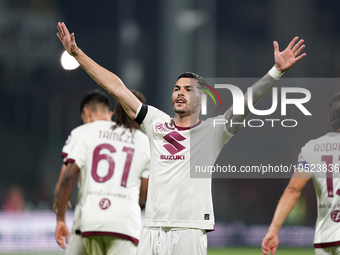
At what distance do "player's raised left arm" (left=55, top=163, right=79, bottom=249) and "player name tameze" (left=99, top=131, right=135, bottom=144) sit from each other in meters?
0.45

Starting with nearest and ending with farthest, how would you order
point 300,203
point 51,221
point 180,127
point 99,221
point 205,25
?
1. point 180,127
2. point 99,221
3. point 51,221
4. point 300,203
5. point 205,25

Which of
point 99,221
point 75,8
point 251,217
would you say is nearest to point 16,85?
point 75,8

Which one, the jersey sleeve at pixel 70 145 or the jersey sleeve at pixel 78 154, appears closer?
the jersey sleeve at pixel 78 154

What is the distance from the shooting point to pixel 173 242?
3680mm

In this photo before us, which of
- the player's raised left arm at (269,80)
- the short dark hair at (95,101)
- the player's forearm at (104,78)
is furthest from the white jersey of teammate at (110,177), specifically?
the player's raised left arm at (269,80)

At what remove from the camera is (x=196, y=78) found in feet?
13.4

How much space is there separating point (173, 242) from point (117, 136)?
1848 mm

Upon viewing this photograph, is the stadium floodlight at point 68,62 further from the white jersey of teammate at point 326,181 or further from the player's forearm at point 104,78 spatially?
the white jersey of teammate at point 326,181

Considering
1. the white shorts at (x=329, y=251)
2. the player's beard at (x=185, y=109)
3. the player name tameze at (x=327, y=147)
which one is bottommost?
the white shorts at (x=329, y=251)

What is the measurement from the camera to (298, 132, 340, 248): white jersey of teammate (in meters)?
4.10

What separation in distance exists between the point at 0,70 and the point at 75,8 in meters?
5.54

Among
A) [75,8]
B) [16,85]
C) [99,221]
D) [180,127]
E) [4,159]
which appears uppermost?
[75,8]

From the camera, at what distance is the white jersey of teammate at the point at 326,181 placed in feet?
13.5

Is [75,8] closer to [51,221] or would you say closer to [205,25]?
[205,25]
